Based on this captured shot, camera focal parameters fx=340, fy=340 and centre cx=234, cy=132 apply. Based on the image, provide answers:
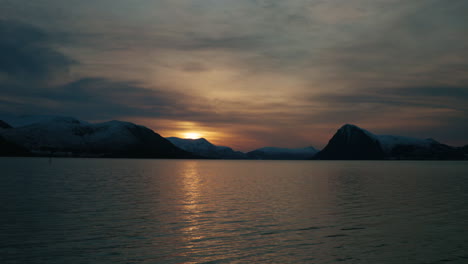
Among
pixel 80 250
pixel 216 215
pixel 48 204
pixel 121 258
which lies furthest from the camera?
pixel 48 204

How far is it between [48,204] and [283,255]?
1263 inches

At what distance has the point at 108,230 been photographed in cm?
2717

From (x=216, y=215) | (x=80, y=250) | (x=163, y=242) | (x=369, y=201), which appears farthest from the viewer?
(x=369, y=201)

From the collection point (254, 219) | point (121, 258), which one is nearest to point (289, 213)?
point (254, 219)

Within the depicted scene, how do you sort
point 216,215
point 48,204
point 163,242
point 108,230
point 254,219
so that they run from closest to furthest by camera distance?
point 163,242
point 108,230
point 254,219
point 216,215
point 48,204

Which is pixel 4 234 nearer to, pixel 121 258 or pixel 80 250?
pixel 80 250

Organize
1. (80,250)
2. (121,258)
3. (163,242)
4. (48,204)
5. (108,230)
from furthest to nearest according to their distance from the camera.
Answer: (48,204), (108,230), (163,242), (80,250), (121,258)

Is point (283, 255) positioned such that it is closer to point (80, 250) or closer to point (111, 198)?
point (80, 250)

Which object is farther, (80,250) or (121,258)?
(80,250)

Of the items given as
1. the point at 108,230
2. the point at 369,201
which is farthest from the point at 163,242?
the point at 369,201

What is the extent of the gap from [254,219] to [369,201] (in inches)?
878

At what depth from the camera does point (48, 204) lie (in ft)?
133

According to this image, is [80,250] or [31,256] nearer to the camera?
[31,256]

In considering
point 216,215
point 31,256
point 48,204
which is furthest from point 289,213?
point 48,204
